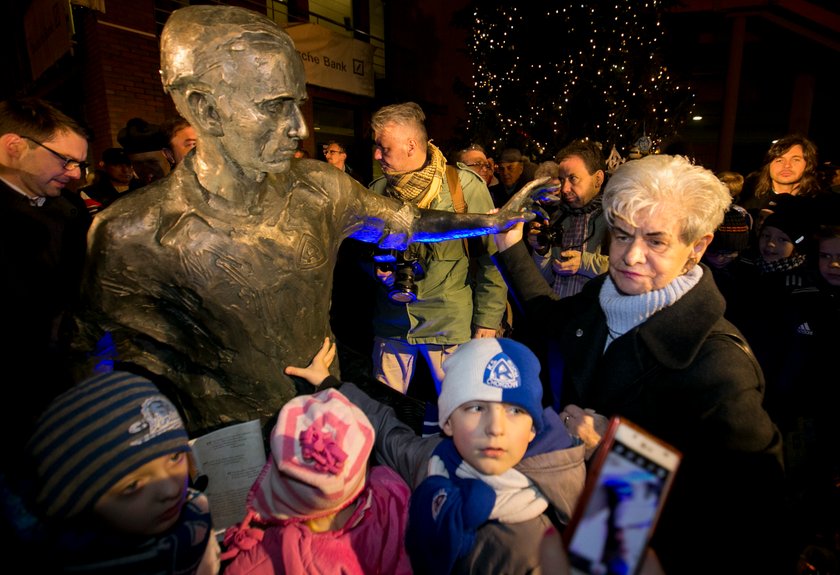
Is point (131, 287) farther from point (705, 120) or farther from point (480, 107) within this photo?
point (705, 120)

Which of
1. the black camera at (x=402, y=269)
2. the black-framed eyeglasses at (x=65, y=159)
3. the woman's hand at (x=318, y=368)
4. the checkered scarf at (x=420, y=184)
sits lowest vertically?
the woman's hand at (x=318, y=368)

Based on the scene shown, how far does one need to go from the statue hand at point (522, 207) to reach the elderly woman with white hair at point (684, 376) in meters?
0.43

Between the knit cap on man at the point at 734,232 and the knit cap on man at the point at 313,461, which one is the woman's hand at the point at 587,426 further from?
the knit cap on man at the point at 734,232

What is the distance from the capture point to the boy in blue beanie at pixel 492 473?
1.21m

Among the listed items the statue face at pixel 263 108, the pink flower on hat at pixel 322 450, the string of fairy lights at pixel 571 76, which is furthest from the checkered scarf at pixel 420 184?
the string of fairy lights at pixel 571 76

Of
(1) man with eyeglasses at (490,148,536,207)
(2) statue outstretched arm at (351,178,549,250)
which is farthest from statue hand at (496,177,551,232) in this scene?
(1) man with eyeglasses at (490,148,536,207)

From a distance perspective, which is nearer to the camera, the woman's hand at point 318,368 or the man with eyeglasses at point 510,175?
the woman's hand at point 318,368

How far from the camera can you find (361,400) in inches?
64.2

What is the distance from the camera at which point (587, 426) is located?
142cm

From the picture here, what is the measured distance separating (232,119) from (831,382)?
9.45 feet

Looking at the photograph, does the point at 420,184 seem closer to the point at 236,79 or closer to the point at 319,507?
the point at 236,79

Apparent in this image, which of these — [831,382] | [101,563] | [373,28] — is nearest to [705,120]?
[373,28]

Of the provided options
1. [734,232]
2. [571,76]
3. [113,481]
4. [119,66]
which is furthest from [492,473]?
[119,66]

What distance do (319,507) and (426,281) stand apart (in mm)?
1699
